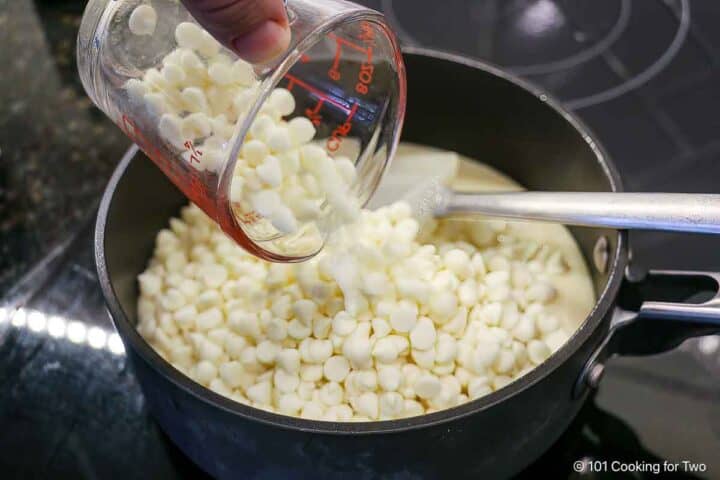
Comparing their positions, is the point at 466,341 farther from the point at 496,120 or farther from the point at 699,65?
the point at 699,65

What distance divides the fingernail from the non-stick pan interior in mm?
287

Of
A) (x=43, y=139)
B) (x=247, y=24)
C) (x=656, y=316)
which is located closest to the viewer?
(x=247, y=24)

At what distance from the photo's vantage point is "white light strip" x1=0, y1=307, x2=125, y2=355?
0.89 meters

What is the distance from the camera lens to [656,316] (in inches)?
26.4

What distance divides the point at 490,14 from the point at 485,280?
0.57 meters

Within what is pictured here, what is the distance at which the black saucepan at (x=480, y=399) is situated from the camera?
597 mm

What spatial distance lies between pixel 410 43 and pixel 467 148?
25 centimetres

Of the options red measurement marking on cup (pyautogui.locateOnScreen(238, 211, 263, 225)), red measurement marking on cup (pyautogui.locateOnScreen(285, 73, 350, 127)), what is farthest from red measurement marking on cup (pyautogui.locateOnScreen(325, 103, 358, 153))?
red measurement marking on cup (pyautogui.locateOnScreen(238, 211, 263, 225))

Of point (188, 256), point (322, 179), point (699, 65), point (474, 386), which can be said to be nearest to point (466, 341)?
point (474, 386)

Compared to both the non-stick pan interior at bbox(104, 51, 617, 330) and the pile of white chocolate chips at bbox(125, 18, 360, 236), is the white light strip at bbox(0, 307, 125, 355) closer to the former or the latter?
the non-stick pan interior at bbox(104, 51, 617, 330)

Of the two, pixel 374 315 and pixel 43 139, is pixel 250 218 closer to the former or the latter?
pixel 374 315

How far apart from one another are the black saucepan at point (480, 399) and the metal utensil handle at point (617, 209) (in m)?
0.03

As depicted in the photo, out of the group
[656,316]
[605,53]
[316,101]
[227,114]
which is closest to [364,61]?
[316,101]

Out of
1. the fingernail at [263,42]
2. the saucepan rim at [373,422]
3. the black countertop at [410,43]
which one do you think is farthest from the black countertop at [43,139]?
the fingernail at [263,42]
